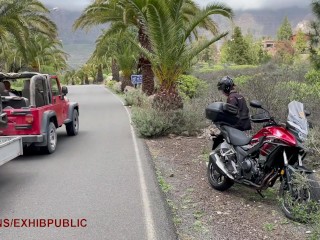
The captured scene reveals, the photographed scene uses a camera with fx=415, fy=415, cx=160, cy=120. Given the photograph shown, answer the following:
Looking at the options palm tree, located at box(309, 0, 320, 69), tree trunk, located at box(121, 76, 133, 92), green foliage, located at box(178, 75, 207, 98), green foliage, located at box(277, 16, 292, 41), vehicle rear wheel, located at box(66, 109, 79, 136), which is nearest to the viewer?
vehicle rear wheel, located at box(66, 109, 79, 136)

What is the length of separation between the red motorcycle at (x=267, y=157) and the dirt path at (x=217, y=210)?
22 cm

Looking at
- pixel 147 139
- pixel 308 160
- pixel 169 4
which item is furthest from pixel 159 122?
pixel 308 160

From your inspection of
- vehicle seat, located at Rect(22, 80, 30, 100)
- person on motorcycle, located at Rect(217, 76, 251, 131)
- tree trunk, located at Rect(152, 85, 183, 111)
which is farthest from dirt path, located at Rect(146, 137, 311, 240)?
tree trunk, located at Rect(152, 85, 183, 111)

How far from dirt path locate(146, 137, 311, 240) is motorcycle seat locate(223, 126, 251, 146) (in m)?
0.87

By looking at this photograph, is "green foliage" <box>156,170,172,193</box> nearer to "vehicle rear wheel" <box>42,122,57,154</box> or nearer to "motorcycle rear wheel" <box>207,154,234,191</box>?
"motorcycle rear wheel" <box>207,154,234,191</box>

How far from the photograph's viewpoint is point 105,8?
20906 millimetres

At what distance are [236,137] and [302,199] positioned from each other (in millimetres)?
1407

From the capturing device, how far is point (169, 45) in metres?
12.2

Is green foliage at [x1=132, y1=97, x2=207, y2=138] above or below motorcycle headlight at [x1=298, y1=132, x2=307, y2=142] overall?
below

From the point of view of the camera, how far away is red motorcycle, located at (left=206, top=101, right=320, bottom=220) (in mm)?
5152

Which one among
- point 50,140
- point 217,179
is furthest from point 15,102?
point 217,179

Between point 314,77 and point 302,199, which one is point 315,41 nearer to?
point 314,77

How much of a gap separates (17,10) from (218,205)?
51.7 ft

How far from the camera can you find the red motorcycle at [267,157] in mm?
5152
